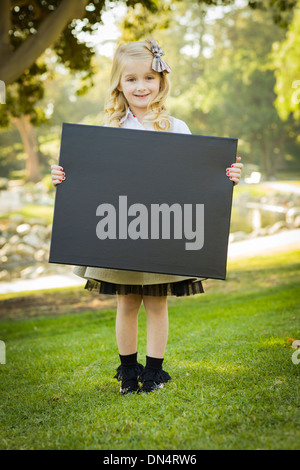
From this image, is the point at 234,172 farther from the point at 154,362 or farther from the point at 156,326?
the point at 154,362

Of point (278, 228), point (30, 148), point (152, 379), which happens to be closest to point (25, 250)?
point (278, 228)

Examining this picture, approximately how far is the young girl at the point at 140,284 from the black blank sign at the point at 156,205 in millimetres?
231

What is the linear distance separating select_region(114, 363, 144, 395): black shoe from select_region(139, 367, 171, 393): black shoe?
0.11ft

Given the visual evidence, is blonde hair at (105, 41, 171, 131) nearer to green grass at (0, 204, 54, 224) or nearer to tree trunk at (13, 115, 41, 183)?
green grass at (0, 204, 54, 224)

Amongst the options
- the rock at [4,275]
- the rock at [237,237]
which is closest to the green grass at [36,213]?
the rock at [4,275]

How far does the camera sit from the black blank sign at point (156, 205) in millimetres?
2080

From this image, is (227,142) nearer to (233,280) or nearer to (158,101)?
(158,101)

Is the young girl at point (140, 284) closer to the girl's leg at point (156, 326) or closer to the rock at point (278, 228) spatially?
the girl's leg at point (156, 326)

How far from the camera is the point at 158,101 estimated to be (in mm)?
2418

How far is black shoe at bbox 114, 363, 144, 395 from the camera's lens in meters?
2.37

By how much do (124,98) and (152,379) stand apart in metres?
1.48

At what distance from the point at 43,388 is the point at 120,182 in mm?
1257

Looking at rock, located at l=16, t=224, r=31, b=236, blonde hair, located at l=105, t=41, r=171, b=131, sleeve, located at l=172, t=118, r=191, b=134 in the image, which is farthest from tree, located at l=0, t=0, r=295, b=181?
rock, located at l=16, t=224, r=31, b=236

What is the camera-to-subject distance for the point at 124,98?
249cm
